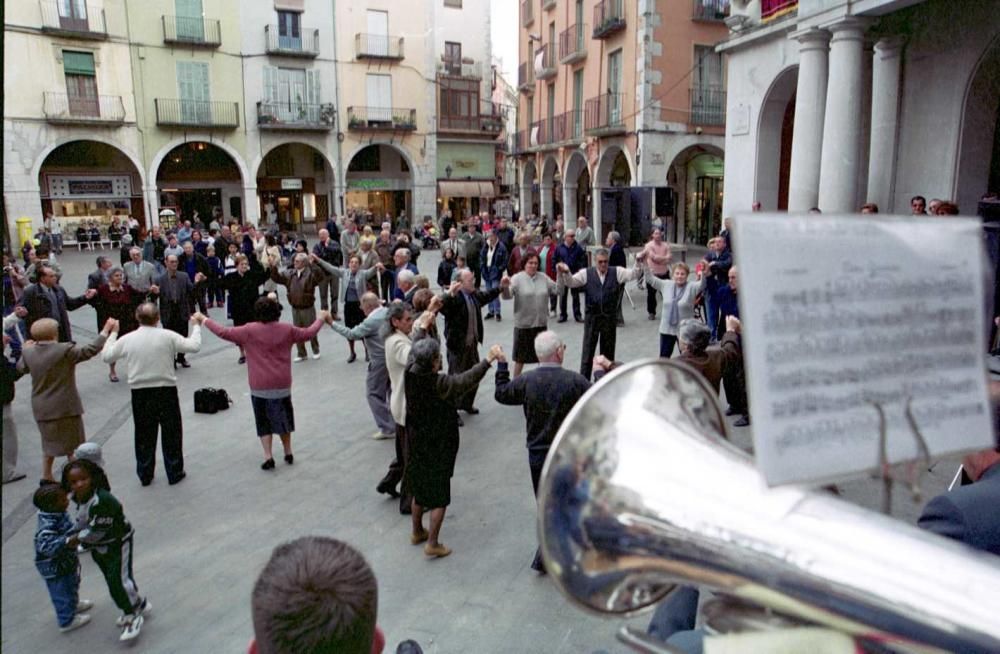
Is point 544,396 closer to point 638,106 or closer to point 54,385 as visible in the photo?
point 54,385

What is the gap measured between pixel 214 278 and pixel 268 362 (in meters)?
7.79

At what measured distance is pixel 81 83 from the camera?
1049 inches

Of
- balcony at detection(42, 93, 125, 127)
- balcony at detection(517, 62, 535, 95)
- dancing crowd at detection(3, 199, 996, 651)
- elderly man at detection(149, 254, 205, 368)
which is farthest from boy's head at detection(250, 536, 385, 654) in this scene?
balcony at detection(517, 62, 535, 95)

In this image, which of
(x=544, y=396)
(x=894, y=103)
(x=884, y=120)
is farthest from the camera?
(x=884, y=120)

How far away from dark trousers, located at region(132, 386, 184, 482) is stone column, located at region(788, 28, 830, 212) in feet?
29.4

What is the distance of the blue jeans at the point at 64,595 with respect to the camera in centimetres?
382

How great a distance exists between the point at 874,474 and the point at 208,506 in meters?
5.20

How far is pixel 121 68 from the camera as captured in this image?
27.3 metres

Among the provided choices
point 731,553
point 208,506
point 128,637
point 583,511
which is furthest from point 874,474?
point 208,506

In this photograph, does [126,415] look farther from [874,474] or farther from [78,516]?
[874,474]

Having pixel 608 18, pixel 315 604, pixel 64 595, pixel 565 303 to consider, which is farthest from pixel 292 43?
pixel 315 604

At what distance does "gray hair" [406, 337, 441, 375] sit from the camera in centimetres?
440

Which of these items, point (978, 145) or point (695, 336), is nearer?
point (695, 336)

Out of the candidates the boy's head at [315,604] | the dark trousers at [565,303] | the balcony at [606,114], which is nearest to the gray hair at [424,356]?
the boy's head at [315,604]
